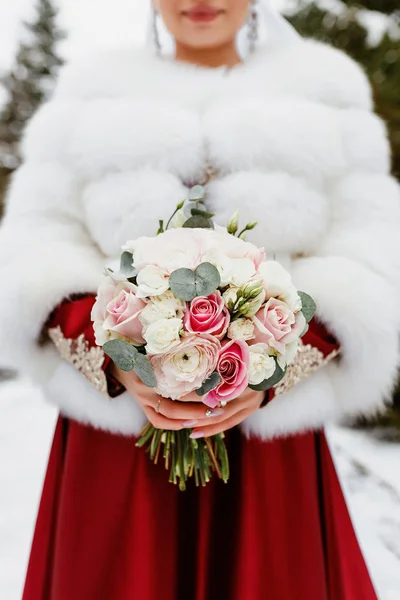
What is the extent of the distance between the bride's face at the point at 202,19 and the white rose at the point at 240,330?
0.82m

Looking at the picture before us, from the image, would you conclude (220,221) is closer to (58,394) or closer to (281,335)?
(281,335)

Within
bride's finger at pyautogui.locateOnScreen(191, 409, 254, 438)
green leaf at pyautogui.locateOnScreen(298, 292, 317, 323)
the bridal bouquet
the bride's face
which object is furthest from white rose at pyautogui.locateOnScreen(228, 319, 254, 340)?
Answer: the bride's face

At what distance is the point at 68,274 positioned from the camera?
102cm

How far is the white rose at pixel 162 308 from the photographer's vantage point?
0.72 m

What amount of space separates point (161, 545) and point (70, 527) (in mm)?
196

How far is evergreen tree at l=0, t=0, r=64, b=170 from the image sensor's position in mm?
7922

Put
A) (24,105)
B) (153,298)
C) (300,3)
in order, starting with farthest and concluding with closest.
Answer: (24,105) < (300,3) < (153,298)

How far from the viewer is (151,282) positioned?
725 millimetres

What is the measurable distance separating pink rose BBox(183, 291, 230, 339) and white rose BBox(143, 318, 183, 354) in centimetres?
2

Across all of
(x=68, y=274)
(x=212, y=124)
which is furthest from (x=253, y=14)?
(x=68, y=274)

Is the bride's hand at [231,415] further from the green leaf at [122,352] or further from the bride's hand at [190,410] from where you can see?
the green leaf at [122,352]

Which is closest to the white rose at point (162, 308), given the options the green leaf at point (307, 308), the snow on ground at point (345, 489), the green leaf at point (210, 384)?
the green leaf at point (210, 384)

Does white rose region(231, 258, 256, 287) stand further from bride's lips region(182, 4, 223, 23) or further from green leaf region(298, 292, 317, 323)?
bride's lips region(182, 4, 223, 23)

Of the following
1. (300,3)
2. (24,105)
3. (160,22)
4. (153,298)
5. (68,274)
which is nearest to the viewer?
(153,298)
